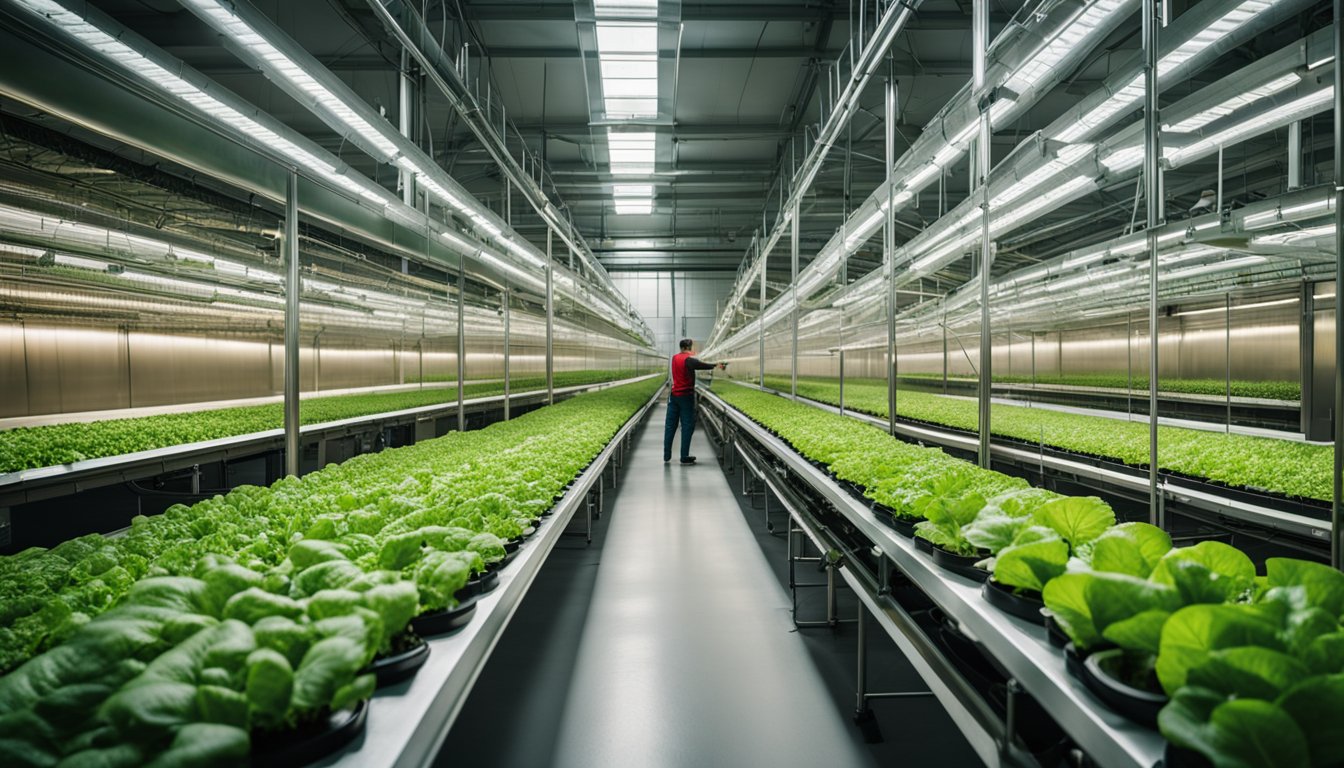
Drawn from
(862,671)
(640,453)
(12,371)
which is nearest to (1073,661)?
(862,671)

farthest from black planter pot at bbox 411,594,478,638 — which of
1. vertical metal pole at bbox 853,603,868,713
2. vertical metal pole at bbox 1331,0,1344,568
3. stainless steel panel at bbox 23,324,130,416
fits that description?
stainless steel panel at bbox 23,324,130,416

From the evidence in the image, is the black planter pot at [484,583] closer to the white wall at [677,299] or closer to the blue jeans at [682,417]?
the blue jeans at [682,417]

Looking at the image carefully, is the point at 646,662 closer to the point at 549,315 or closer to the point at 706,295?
the point at 549,315

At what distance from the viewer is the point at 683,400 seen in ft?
31.4

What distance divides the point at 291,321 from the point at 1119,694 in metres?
3.79

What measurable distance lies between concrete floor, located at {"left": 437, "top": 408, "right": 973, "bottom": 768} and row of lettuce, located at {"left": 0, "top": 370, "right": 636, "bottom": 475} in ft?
8.70

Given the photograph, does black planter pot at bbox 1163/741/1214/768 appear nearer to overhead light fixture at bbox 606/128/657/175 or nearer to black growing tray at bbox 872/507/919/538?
black growing tray at bbox 872/507/919/538

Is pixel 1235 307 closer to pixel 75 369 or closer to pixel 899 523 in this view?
pixel 899 523

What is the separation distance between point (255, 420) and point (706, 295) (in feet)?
81.5

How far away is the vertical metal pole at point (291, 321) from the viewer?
133 inches

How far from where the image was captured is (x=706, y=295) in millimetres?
29328

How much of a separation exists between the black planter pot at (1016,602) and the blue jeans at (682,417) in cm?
792

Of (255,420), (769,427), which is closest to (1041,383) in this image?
(769,427)

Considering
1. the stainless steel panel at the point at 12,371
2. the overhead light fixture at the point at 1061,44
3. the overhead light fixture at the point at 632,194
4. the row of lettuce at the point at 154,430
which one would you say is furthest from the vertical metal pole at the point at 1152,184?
the overhead light fixture at the point at 632,194
